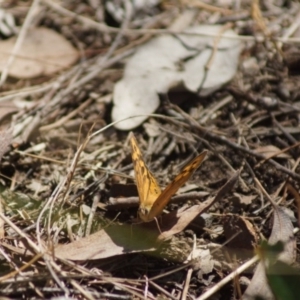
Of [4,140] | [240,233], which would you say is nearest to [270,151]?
[240,233]

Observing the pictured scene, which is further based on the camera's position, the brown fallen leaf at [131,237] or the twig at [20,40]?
the twig at [20,40]

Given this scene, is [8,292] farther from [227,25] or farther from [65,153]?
[227,25]

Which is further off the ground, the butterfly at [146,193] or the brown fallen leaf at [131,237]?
the butterfly at [146,193]

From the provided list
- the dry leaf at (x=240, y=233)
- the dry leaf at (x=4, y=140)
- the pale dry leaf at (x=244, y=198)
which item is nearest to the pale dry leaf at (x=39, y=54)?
the dry leaf at (x=4, y=140)

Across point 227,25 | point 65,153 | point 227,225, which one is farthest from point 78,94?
point 227,225

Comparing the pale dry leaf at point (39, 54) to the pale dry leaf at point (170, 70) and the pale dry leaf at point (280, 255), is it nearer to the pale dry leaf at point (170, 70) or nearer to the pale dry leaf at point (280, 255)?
the pale dry leaf at point (170, 70)

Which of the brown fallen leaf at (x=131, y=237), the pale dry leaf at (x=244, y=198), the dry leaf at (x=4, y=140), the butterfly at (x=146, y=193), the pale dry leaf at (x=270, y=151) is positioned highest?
the butterfly at (x=146, y=193)

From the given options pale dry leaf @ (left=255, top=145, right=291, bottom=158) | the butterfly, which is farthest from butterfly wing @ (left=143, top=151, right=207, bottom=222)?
pale dry leaf @ (left=255, top=145, right=291, bottom=158)

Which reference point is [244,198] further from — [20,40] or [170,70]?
[20,40]
